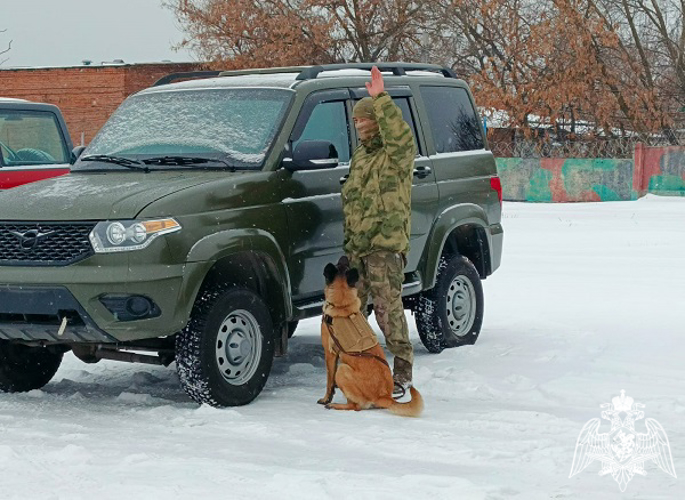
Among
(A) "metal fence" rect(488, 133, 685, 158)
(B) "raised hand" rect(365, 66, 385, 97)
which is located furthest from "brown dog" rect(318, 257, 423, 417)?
(A) "metal fence" rect(488, 133, 685, 158)

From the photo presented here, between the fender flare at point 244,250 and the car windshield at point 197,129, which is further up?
the car windshield at point 197,129

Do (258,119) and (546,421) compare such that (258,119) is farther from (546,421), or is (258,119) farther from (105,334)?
(546,421)

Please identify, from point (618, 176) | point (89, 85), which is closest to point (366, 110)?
point (618, 176)

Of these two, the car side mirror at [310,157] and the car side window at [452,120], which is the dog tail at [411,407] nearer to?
the car side mirror at [310,157]

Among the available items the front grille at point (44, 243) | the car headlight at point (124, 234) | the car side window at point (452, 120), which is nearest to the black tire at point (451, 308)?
the car side window at point (452, 120)

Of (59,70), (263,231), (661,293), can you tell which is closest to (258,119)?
(263,231)

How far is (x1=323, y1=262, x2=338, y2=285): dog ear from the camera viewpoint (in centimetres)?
681

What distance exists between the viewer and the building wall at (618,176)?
3184 centimetres

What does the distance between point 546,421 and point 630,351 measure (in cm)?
251

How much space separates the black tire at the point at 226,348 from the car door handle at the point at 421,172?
1.93 m

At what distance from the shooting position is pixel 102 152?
779 cm

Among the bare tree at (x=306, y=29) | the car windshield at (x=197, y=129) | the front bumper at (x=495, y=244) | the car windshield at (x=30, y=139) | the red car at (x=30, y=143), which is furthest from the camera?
the bare tree at (x=306, y=29)

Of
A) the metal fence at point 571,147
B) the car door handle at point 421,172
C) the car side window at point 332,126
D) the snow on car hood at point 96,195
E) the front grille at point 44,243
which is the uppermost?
the car side window at point 332,126

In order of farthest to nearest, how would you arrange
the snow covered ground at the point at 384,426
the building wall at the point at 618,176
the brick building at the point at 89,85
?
the brick building at the point at 89,85, the building wall at the point at 618,176, the snow covered ground at the point at 384,426
